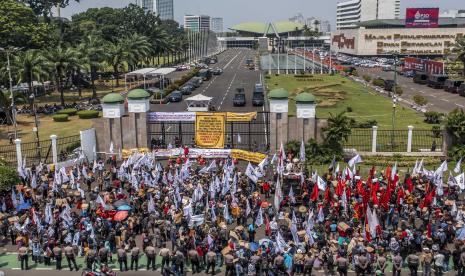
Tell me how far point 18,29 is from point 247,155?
157ft

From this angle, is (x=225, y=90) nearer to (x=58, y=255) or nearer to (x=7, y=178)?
(x=7, y=178)

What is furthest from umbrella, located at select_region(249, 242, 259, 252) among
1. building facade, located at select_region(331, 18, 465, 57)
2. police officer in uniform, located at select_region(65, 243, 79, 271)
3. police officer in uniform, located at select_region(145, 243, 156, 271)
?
building facade, located at select_region(331, 18, 465, 57)

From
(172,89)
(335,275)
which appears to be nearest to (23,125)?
(172,89)

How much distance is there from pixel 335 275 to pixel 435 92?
6054cm

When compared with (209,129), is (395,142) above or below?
below

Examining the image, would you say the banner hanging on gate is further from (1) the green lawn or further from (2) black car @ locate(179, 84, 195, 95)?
(2) black car @ locate(179, 84, 195, 95)

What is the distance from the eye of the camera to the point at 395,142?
128 feet

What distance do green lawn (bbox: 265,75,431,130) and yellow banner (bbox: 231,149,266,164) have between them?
16.6 metres

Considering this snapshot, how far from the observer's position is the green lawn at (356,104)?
A: 50.1 meters

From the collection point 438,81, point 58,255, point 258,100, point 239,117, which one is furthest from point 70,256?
point 438,81

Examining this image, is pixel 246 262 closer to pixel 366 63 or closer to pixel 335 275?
pixel 335 275

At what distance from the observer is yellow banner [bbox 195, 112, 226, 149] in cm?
3566

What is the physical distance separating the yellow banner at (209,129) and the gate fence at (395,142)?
9187 millimetres

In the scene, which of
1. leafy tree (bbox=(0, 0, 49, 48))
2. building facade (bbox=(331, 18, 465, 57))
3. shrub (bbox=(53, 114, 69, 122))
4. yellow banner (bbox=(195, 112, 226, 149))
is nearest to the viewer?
yellow banner (bbox=(195, 112, 226, 149))
